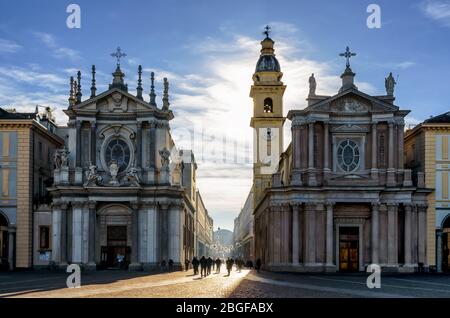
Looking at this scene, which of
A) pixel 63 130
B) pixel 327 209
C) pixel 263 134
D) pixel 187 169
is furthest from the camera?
pixel 187 169

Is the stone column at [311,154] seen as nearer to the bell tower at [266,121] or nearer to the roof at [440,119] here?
the roof at [440,119]

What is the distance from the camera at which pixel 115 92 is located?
2472 inches

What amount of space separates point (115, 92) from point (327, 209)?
73.7 feet

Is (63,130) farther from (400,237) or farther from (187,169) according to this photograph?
(400,237)

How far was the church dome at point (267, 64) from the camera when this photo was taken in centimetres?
8669

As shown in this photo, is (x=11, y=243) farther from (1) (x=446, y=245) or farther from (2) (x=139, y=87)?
(1) (x=446, y=245)

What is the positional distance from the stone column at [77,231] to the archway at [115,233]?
6.30 ft

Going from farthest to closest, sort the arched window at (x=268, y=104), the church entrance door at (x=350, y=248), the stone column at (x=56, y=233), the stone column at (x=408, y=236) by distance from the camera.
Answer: the arched window at (x=268, y=104), the stone column at (x=56, y=233), the church entrance door at (x=350, y=248), the stone column at (x=408, y=236)

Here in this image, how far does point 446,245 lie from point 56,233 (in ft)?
117

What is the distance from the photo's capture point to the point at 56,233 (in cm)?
6134

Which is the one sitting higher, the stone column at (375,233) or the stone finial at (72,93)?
the stone finial at (72,93)

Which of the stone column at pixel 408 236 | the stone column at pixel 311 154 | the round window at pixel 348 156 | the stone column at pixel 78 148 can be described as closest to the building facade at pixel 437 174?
the stone column at pixel 408 236
